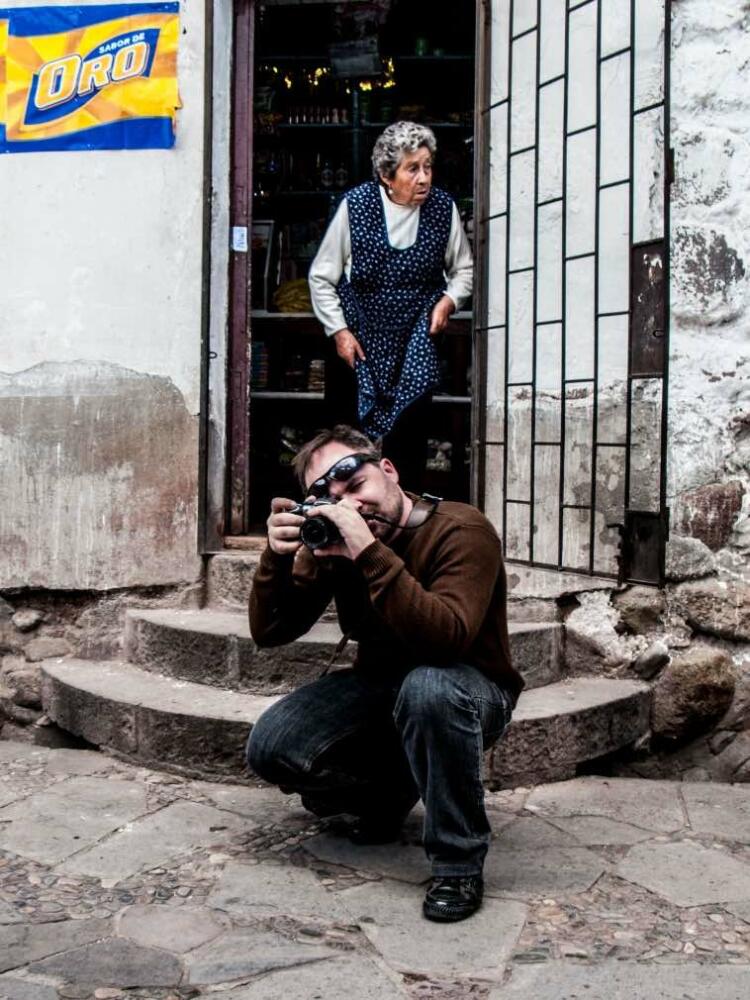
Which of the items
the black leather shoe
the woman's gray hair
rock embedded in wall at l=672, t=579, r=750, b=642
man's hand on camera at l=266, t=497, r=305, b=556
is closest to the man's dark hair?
man's hand on camera at l=266, t=497, r=305, b=556

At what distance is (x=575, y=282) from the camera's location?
14.9ft

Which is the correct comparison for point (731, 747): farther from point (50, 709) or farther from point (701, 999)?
point (50, 709)

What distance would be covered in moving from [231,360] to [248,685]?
1.50m

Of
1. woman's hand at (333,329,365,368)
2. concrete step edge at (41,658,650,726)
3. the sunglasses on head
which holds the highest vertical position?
woman's hand at (333,329,365,368)

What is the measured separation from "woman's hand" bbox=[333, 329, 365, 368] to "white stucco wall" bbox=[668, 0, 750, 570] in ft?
4.32

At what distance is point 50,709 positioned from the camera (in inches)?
180

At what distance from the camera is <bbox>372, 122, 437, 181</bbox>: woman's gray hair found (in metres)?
4.78

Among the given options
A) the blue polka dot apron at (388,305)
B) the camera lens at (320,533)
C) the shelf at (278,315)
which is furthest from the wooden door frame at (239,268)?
the camera lens at (320,533)

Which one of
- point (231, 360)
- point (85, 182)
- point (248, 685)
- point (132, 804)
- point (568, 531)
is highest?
point (85, 182)

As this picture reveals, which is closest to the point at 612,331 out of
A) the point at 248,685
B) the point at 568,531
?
the point at 568,531

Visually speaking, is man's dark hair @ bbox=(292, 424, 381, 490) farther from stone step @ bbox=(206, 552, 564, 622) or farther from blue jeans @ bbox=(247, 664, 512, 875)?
stone step @ bbox=(206, 552, 564, 622)

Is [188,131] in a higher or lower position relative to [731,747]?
higher

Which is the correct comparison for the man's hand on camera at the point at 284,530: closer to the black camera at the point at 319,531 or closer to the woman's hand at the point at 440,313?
the black camera at the point at 319,531

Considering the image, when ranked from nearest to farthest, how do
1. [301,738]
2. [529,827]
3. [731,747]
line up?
1. [301,738]
2. [529,827]
3. [731,747]
